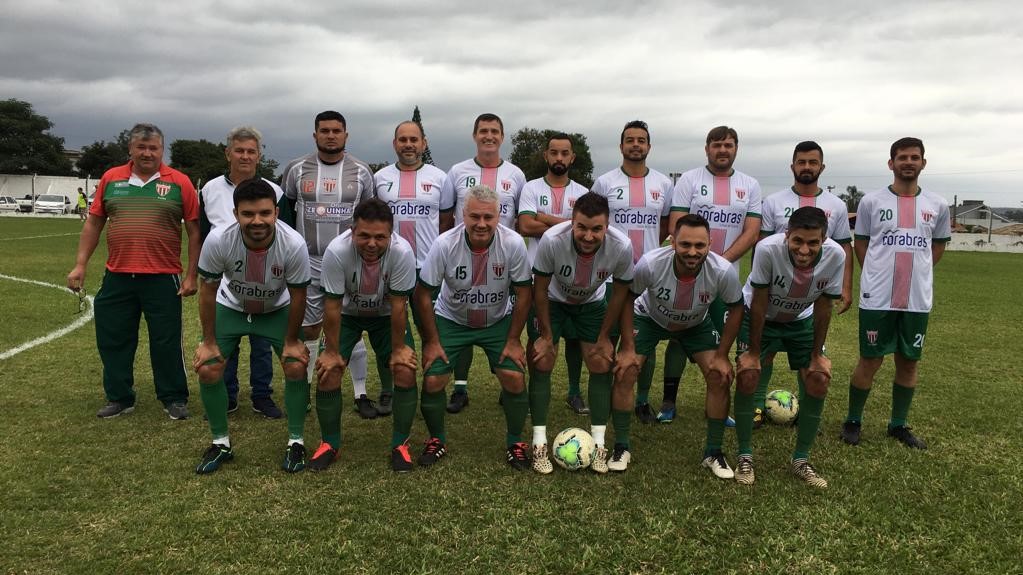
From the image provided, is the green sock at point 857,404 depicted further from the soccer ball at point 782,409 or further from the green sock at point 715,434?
the green sock at point 715,434

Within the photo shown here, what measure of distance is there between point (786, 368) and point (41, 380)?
288 inches

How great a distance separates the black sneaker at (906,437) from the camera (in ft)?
14.8

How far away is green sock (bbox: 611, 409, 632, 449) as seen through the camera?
422cm

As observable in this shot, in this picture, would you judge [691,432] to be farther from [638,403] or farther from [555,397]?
[555,397]

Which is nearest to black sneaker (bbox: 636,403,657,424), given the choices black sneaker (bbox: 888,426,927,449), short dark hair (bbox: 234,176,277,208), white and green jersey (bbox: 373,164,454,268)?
black sneaker (bbox: 888,426,927,449)

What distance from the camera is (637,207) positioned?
501 centimetres

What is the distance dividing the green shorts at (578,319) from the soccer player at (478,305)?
370mm

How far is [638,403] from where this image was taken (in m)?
5.27

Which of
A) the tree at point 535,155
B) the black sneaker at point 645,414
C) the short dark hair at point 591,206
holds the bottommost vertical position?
the black sneaker at point 645,414

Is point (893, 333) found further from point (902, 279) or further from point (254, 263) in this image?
point (254, 263)

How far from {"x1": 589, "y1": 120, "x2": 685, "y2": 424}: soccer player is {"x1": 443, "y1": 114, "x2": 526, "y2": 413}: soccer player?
0.71 metres

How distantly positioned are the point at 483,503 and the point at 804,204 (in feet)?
11.0

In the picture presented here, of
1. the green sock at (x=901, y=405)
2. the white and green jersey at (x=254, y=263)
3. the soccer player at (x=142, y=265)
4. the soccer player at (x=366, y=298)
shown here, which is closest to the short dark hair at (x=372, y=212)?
the soccer player at (x=366, y=298)

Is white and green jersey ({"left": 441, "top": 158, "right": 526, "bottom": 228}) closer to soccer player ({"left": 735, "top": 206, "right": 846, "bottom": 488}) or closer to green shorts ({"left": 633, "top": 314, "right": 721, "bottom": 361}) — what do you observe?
green shorts ({"left": 633, "top": 314, "right": 721, "bottom": 361})
